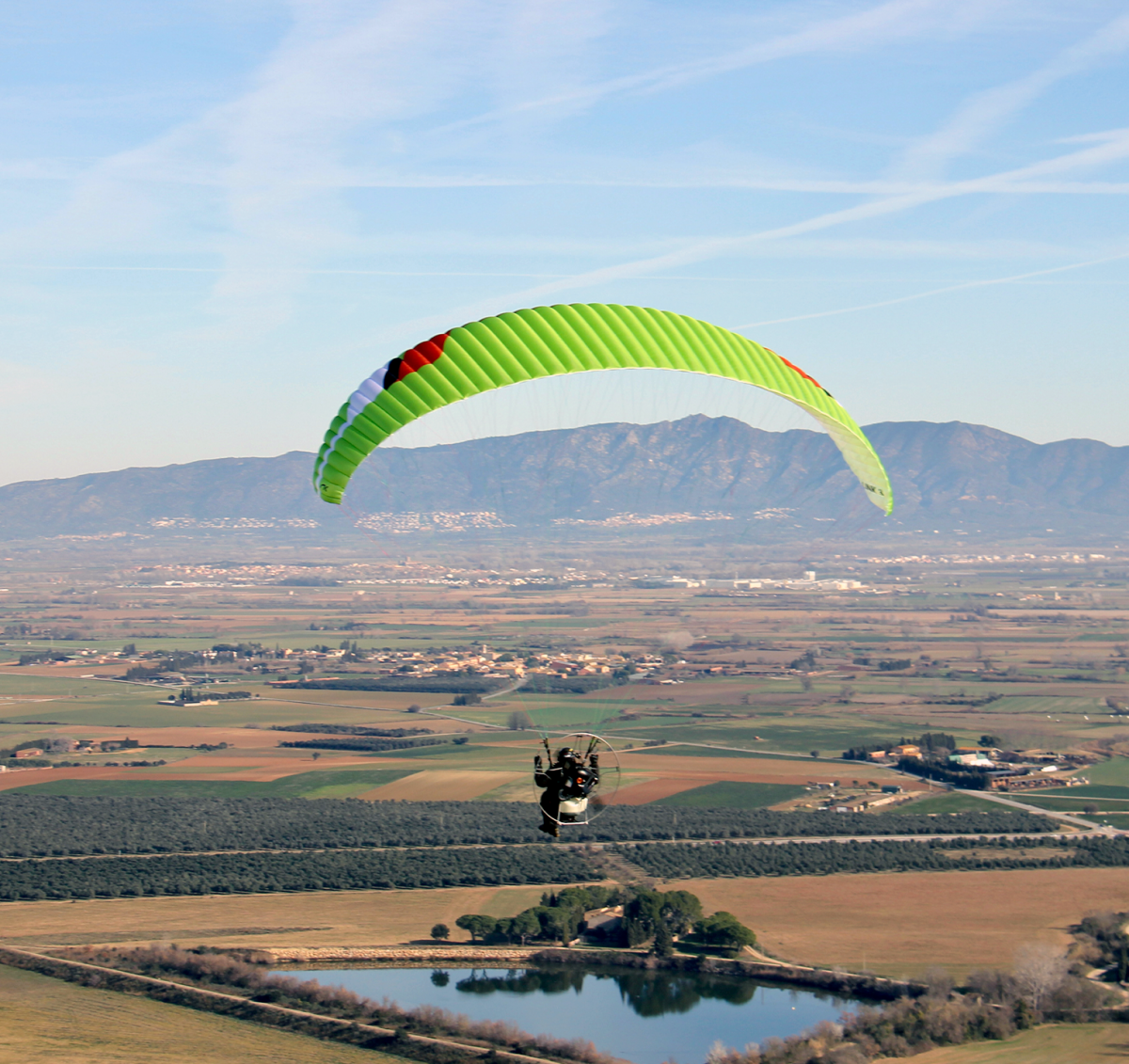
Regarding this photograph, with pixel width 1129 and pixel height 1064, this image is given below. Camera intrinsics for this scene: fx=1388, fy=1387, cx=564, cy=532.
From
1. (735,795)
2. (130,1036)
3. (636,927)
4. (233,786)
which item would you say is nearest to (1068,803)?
(735,795)

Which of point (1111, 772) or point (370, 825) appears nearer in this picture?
point (370, 825)

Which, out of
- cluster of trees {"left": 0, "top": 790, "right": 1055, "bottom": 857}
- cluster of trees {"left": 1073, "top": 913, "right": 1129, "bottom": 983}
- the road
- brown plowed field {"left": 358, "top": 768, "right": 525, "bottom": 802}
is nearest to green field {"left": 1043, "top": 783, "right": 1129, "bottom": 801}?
the road

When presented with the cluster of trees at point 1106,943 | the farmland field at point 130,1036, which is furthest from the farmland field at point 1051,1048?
the farmland field at point 130,1036

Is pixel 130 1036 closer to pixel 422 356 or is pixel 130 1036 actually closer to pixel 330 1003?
pixel 330 1003

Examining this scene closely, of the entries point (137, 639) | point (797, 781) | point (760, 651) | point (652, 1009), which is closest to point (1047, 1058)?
point (652, 1009)

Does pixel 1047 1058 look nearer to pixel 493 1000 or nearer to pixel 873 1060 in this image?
pixel 873 1060

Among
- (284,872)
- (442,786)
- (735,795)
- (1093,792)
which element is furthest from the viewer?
(442,786)

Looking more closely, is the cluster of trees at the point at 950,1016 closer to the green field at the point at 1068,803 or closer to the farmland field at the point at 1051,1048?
the farmland field at the point at 1051,1048

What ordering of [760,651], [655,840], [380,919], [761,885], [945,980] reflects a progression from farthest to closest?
1. [760,651]
2. [655,840]
3. [761,885]
4. [380,919]
5. [945,980]
